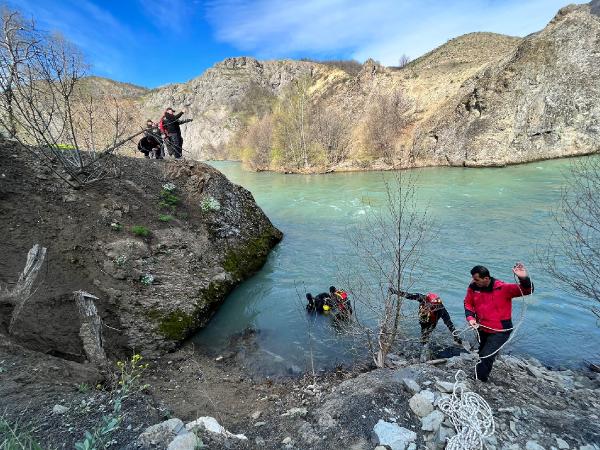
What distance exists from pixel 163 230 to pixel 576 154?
129 feet

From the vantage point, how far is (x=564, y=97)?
34.5 metres

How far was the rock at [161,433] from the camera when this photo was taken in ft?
11.9

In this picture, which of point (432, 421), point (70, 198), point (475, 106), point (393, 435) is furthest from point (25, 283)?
point (475, 106)

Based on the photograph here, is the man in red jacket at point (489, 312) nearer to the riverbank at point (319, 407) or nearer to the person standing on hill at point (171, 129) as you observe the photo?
the riverbank at point (319, 407)

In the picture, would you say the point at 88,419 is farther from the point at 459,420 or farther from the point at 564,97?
the point at 564,97

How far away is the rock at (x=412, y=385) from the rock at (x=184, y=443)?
9.11ft

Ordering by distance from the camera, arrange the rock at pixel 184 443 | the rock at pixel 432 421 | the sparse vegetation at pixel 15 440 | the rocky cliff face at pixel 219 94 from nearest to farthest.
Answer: the sparse vegetation at pixel 15 440
the rock at pixel 184 443
the rock at pixel 432 421
the rocky cliff face at pixel 219 94

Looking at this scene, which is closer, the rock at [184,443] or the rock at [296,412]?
the rock at [184,443]

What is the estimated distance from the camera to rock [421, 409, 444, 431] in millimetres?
4086

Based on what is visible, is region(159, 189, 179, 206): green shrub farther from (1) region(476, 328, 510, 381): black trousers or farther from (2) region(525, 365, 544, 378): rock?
(2) region(525, 365, 544, 378): rock

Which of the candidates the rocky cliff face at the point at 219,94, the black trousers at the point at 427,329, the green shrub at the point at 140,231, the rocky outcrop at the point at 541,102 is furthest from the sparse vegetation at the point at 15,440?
the rocky cliff face at the point at 219,94

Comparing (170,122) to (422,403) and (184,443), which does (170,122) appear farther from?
(422,403)

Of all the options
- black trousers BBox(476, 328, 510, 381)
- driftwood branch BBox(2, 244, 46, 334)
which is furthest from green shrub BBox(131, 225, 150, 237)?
black trousers BBox(476, 328, 510, 381)

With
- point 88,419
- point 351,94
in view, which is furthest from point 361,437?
point 351,94
